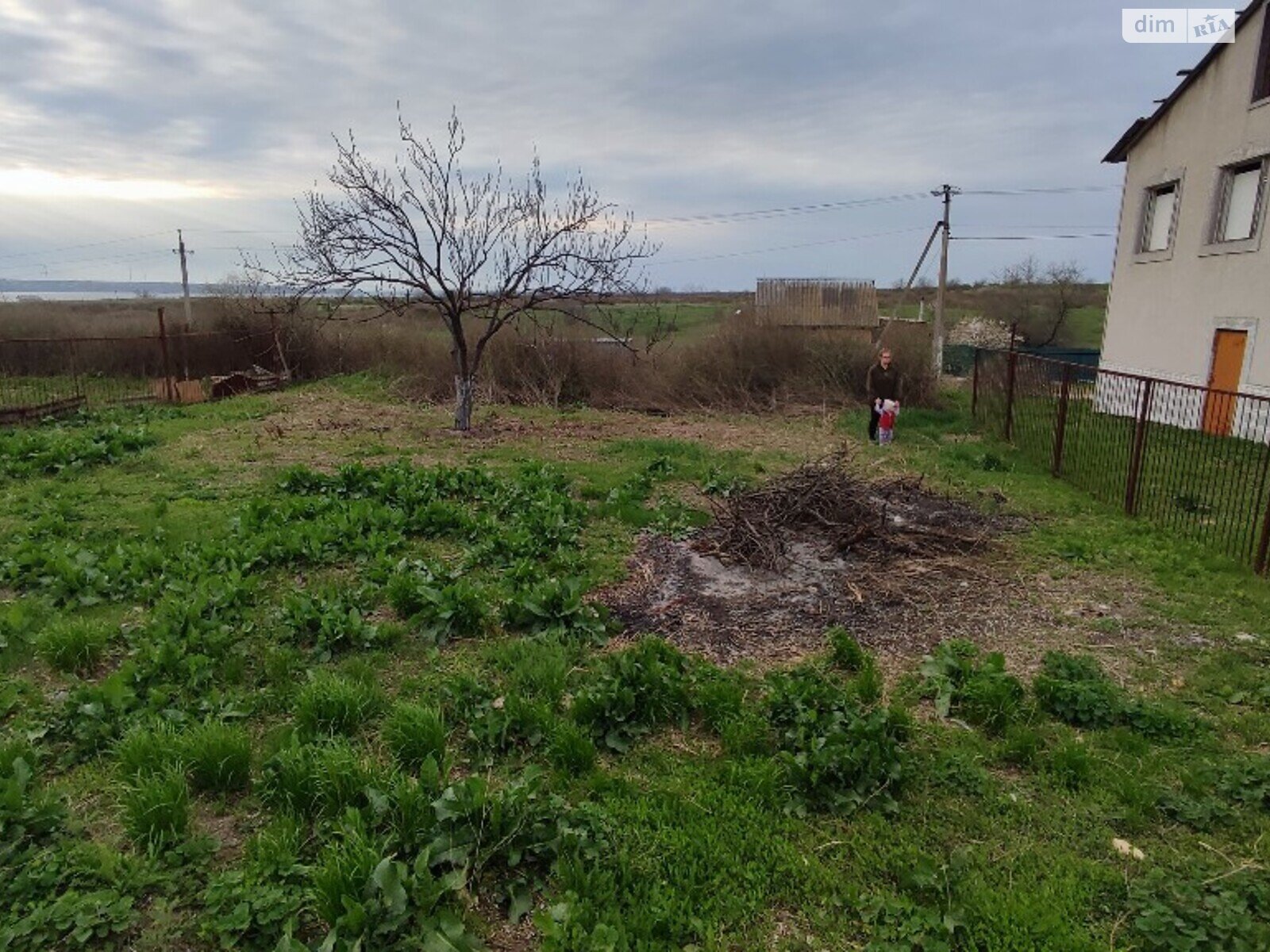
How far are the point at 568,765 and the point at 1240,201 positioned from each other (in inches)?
667

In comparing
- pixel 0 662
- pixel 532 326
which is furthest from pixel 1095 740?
pixel 532 326

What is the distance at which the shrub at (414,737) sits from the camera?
3391 mm

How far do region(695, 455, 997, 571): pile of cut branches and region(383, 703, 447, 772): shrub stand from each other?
324 cm

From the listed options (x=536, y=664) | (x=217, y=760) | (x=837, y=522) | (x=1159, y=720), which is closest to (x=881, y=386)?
(x=837, y=522)

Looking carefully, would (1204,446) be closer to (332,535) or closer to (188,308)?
(332,535)

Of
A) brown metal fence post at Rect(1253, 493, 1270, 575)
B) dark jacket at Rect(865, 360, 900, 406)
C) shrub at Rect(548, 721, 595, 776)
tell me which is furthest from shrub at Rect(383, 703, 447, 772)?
dark jacket at Rect(865, 360, 900, 406)

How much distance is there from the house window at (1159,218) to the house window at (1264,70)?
2.30 m

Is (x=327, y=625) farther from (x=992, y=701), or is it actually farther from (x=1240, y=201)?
(x=1240, y=201)

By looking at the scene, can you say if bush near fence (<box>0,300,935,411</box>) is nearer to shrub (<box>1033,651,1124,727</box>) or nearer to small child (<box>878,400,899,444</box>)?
small child (<box>878,400,899,444</box>)

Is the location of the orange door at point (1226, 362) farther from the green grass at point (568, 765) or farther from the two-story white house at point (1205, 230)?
the green grass at point (568, 765)

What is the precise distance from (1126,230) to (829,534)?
15.7m

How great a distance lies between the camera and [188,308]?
30.3 meters

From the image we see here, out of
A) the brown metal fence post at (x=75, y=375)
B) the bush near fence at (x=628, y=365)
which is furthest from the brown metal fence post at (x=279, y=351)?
the brown metal fence post at (x=75, y=375)

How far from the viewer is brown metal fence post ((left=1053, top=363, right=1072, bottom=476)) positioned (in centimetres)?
927
